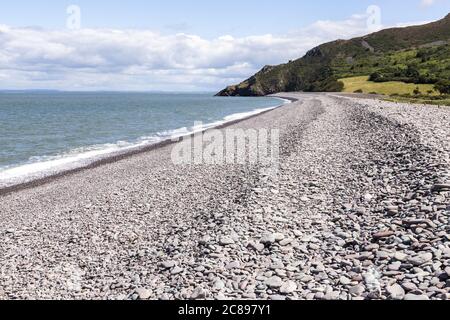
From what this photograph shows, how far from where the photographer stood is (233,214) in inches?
552

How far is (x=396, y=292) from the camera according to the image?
820 centimetres

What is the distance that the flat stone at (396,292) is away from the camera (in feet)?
26.5

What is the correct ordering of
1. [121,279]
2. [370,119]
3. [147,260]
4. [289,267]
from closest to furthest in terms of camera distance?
[289,267] → [121,279] → [147,260] → [370,119]

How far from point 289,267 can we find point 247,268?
1.02 metres

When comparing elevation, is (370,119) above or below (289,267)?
above


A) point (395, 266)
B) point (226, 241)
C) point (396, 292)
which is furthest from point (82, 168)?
point (396, 292)

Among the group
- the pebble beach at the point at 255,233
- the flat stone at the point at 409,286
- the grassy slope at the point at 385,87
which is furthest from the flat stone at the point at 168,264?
the grassy slope at the point at 385,87

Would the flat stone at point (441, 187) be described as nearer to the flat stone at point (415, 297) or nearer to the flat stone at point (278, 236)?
the flat stone at point (278, 236)

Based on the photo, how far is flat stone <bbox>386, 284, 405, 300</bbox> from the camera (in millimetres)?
8066

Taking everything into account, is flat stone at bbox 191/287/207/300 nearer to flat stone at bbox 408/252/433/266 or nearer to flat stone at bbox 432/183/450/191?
flat stone at bbox 408/252/433/266

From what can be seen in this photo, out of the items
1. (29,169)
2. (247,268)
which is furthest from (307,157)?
(29,169)

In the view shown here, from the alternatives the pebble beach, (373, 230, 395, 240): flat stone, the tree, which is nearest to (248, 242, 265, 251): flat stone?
the pebble beach

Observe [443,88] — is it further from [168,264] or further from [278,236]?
[168,264]
